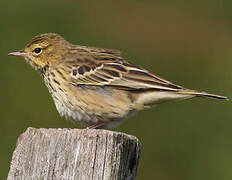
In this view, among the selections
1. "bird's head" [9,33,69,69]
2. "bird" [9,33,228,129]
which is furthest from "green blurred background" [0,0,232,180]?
"bird" [9,33,228,129]

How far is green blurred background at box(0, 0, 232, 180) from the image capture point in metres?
10.9

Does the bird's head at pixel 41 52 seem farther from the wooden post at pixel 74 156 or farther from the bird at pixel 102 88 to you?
the wooden post at pixel 74 156

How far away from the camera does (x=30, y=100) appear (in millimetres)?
11859

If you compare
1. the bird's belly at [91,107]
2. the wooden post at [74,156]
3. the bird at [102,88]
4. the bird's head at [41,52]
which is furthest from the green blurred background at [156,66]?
the wooden post at [74,156]

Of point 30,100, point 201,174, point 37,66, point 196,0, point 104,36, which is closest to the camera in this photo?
point 37,66

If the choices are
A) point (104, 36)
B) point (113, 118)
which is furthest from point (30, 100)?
point (113, 118)

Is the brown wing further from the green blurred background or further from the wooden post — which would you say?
Answer: the green blurred background

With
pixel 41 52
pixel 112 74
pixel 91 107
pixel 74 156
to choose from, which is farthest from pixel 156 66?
pixel 74 156

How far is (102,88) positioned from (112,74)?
0.19 m

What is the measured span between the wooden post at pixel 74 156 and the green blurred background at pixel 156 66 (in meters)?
5.21

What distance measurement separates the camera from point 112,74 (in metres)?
8.05

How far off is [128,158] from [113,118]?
8.16 ft

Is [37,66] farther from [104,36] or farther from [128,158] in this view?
[104,36]

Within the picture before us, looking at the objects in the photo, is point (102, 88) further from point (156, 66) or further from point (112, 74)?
point (156, 66)
